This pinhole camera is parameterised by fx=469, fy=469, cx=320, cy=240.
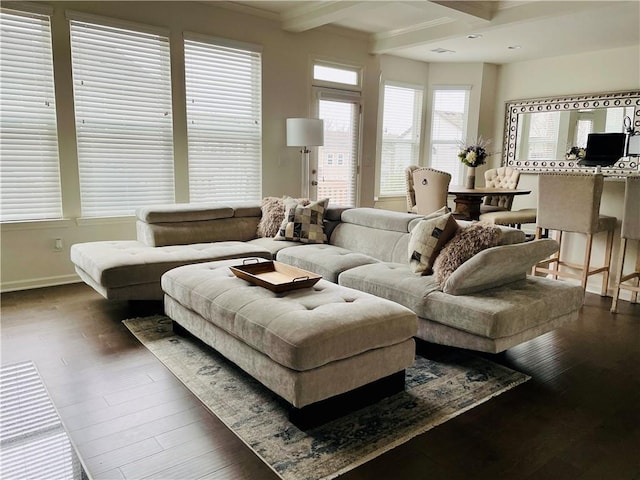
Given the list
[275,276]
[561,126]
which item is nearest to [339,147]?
[561,126]

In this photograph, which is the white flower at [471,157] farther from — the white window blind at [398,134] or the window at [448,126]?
the window at [448,126]

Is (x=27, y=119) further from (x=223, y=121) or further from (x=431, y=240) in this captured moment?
(x=431, y=240)

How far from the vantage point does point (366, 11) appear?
5.27 metres

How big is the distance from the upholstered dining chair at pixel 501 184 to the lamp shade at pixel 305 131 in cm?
240

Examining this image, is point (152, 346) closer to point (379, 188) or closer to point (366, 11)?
point (366, 11)

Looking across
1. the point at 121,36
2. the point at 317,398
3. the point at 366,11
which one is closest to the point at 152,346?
the point at 317,398

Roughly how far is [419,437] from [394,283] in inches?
43.9

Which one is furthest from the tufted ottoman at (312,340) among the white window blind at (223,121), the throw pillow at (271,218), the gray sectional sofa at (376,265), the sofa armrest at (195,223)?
the white window blind at (223,121)

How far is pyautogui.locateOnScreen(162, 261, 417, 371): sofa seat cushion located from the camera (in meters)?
2.04

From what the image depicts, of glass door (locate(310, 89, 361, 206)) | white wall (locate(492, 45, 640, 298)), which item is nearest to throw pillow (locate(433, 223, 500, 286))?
glass door (locate(310, 89, 361, 206))

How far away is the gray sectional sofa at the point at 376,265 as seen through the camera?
2654 mm

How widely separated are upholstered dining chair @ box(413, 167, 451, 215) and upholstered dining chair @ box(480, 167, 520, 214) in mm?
1111

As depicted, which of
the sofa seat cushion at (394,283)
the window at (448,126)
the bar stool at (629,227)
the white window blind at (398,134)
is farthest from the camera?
the window at (448,126)

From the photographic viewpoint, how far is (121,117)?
4617mm
